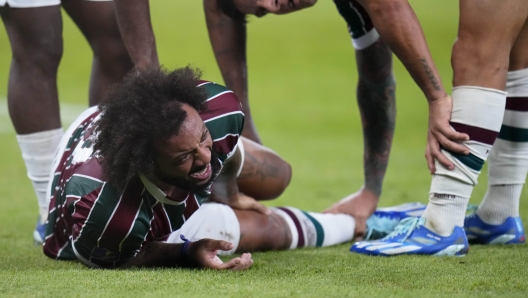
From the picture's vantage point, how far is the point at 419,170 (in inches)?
174

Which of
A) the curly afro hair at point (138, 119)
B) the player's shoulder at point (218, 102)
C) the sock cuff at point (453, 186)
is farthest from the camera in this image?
the sock cuff at point (453, 186)

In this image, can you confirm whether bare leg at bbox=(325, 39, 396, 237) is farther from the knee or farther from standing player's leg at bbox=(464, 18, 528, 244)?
the knee

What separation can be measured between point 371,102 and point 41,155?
1234mm

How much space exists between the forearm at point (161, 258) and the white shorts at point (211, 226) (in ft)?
0.77

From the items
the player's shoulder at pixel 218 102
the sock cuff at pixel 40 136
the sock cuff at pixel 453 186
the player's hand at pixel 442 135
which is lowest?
the sock cuff at pixel 453 186

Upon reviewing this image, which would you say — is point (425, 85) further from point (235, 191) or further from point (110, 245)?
point (110, 245)

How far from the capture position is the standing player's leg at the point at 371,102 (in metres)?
2.74

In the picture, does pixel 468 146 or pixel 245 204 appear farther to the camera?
pixel 245 204

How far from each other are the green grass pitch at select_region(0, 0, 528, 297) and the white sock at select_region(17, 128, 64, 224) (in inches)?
6.6

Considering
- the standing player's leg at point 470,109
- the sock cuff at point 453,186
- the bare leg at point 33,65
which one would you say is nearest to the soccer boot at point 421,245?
the standing player's leg at point 470,109

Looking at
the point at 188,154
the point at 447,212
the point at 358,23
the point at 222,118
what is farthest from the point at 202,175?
the point at 358,23

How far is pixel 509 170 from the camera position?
2389 millimetres

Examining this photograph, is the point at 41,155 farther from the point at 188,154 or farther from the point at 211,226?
the point at 188,154

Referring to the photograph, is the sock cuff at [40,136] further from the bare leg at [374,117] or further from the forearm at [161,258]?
the bare leg at [374,117]
